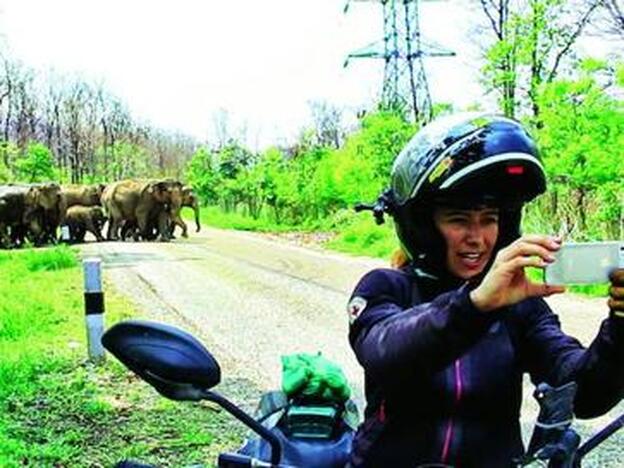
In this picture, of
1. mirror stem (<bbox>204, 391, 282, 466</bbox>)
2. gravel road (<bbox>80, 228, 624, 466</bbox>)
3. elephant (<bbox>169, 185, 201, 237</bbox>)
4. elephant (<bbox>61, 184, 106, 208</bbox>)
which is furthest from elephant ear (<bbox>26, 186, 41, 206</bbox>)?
mirror stem (<bbox>204, 391, 282, 466</bbox>)

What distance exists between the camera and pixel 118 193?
115ft

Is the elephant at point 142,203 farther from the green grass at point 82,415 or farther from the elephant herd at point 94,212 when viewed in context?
the green grass at point 82,415

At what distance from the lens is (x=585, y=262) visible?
142 cm

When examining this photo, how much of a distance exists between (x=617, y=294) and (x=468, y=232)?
44cm

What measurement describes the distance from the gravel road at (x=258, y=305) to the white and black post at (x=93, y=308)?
41.5 inches

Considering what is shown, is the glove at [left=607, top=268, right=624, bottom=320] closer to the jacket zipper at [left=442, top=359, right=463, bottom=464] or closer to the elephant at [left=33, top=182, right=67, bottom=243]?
the jacket zipper at [left=442, top=359, right=463, bottom=464]

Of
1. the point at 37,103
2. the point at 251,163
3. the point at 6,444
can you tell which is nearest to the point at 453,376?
the point at 6,444

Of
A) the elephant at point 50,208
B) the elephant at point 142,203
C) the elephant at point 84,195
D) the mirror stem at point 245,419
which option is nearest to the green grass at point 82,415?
the mirror stem at point 245,419

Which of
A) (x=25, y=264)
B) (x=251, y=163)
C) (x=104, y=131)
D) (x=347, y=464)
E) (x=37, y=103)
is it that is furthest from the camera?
(x=104, y=131)

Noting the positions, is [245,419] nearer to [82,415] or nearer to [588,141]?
[82,415]

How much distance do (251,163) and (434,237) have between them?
49216mm

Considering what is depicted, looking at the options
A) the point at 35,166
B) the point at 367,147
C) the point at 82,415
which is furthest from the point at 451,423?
the point at 35,166

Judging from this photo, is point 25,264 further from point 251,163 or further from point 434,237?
point 251,163

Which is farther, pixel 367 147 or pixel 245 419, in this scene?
pixel 367 147
